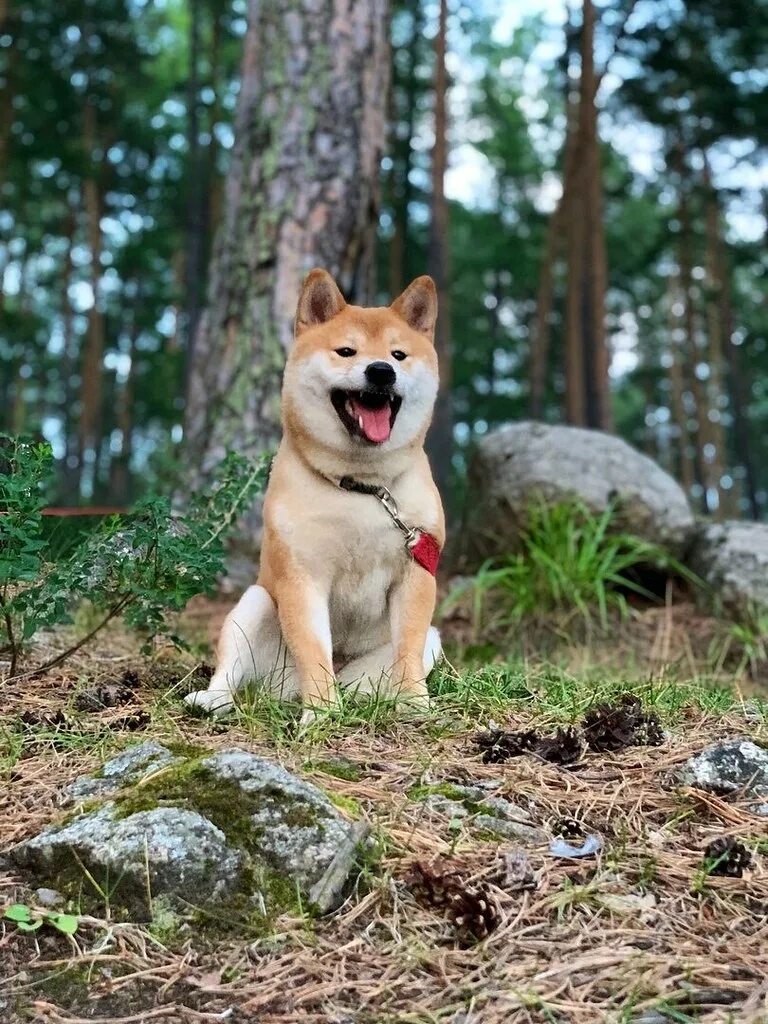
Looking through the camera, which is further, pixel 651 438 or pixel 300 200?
pixel 651 438

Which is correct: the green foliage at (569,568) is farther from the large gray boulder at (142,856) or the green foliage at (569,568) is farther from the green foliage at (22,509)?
the large gray boulder at (142,856)

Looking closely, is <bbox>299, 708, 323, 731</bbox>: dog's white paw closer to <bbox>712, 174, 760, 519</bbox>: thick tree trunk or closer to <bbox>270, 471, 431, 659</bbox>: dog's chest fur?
<bbox>270, 471, 431, 659</bbox>: dog's chest fur

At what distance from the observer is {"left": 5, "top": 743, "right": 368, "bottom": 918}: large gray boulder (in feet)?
5.77

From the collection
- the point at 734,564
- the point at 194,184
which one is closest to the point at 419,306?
the point at 734,564

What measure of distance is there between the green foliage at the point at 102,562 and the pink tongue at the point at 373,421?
66 centimetres

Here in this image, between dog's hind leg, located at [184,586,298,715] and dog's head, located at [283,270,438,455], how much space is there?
601mm

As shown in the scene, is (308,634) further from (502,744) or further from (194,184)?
(194,184)

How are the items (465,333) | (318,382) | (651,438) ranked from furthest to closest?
(651,438), (465,333), (318,382)

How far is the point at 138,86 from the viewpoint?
764 inches

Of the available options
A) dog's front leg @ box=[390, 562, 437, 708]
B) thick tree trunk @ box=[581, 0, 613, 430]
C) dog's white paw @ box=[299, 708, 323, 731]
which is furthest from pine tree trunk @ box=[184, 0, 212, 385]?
dog's white paw @ box=[299, 708, 323, 731]

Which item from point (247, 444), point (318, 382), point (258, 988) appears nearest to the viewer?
point (258, 988)

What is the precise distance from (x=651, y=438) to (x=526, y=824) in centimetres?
3176

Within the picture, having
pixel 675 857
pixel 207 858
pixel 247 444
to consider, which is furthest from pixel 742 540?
pixel 207 858

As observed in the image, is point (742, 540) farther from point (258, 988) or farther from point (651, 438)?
point (651, 438)
